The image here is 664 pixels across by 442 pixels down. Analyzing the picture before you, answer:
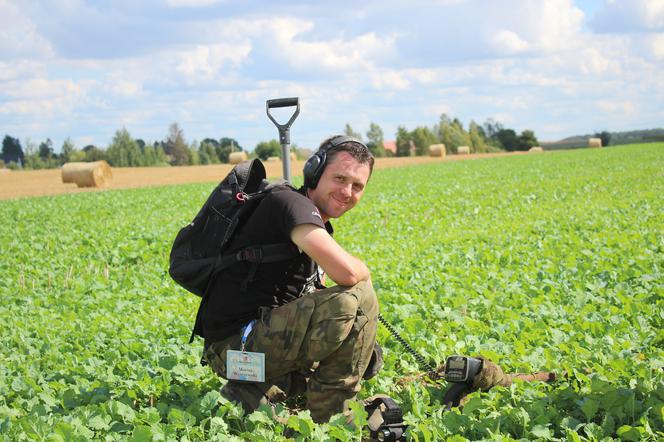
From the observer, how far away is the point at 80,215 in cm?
1745

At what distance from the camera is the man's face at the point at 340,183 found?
4.02m

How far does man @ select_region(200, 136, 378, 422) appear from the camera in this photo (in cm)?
379

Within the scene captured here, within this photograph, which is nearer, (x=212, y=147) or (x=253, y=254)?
(x=253, y=254)

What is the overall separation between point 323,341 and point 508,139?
90.1 meters

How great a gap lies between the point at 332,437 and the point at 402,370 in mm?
1391

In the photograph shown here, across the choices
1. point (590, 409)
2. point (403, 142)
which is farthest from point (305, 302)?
point (403, 142)

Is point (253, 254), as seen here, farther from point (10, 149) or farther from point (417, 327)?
point (10, 149)

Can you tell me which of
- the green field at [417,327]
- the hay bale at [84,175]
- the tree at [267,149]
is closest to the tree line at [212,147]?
the tree at [267,149]

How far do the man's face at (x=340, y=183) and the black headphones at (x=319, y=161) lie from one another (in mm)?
30

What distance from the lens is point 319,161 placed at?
4020mm

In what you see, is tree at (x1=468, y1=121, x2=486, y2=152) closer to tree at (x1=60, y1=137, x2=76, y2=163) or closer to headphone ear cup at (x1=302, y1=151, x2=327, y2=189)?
tree at (x1=60, y1=137, x2=76, y2=163)

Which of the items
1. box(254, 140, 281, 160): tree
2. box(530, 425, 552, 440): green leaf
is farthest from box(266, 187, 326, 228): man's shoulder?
box(254, 140, 281, 160): tree

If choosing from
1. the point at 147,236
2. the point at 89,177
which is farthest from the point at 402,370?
the point at 89,177

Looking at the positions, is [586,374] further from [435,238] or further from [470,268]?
[435,238]
